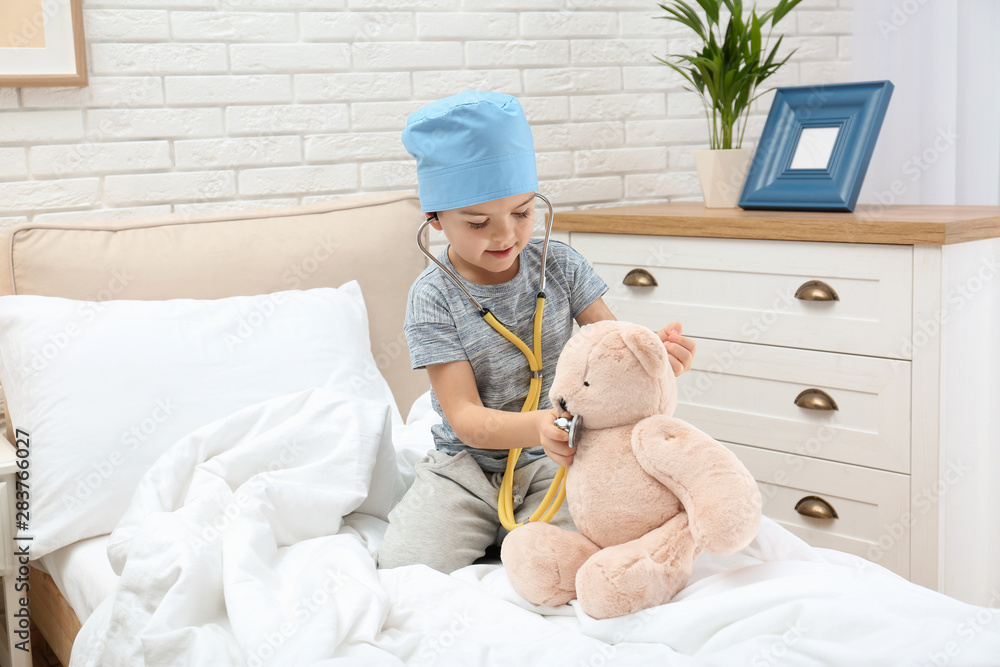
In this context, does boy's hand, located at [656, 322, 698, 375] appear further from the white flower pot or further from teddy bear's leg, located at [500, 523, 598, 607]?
the white flower pot

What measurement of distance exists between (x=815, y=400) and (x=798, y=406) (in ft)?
0.19

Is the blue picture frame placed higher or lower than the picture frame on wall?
lower

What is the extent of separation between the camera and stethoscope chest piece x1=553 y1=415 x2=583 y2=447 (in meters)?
1.03

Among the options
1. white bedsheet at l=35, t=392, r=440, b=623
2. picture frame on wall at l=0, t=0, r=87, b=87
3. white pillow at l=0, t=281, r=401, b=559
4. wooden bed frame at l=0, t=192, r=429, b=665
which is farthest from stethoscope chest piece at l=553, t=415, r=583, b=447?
picture frame on wall at l=0, t=0, r=87, b=87

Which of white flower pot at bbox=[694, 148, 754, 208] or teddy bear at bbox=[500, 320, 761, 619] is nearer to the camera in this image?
teddy bear at bbox=[500, 320, 761, 619]

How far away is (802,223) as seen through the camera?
1.90 meters

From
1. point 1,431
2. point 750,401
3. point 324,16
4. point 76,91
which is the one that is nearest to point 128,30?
point 76,91

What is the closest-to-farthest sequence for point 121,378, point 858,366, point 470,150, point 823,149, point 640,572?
point 640,572, point 470,150, point 121,378, point 858,366, point 823,149

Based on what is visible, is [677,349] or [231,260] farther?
[231,260]

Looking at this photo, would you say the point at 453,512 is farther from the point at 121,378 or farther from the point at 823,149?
the point at 823,149

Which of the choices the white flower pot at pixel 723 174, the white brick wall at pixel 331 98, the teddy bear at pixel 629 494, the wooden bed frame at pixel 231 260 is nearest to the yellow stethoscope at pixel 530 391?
the teddy bear at pixel 629 494

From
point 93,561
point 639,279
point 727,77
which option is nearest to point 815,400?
point 639,279

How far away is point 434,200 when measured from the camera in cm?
124

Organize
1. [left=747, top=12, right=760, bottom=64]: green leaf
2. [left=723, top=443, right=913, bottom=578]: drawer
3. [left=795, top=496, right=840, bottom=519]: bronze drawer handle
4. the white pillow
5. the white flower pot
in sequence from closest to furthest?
the white pillow
[left=723, top=443, right=913, bottom=578]: drawer
[left=795, top=496, right=840, bottom=519]: bronze drawer handle
[left=747, top=12, right=760, bottom=64]: green leaf
the white flower pot
